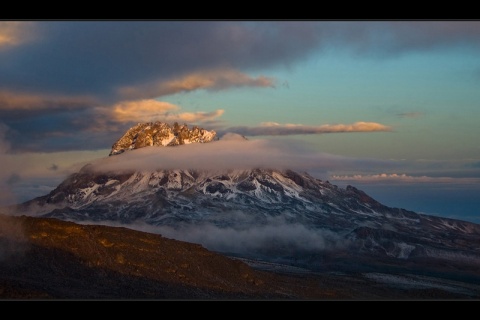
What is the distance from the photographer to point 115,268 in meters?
81.4

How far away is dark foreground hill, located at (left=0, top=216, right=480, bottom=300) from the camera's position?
73062mm

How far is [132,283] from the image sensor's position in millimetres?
78875

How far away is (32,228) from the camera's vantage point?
82875 millimetres

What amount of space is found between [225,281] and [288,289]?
1094cm

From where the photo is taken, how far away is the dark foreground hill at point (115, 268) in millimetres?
73062
